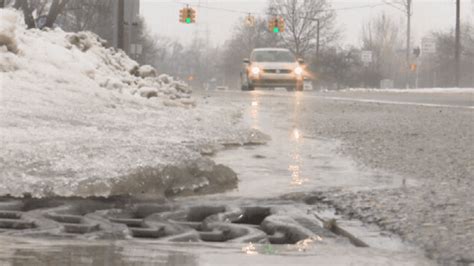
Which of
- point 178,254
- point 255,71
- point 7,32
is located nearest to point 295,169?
point 178,254

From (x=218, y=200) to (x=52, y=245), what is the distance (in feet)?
4.96

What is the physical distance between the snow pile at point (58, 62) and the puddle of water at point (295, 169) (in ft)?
9.19

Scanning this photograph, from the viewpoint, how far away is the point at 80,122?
7.18m

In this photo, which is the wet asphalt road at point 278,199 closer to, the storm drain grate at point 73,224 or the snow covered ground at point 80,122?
the storm drain grate at point 73,224

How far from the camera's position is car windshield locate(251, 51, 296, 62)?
1169 inches

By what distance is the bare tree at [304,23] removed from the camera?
3059 inches

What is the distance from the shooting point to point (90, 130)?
634cm

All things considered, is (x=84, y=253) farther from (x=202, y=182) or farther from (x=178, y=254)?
(x=202, y=182)

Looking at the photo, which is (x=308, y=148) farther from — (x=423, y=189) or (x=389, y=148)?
Result: (x=423, y=189)

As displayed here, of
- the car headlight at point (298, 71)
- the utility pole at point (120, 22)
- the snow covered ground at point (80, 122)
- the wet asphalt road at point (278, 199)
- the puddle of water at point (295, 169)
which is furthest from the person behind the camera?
the car headlight at point (298, 71)

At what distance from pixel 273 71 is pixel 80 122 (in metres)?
22.2

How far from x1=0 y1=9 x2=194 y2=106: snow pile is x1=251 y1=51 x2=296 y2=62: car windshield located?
1510cm

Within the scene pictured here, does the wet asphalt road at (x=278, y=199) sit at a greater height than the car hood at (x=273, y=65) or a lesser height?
lesser

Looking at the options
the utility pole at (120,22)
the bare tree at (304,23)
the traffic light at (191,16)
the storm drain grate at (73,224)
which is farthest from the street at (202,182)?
the bare tree at (304,23)
